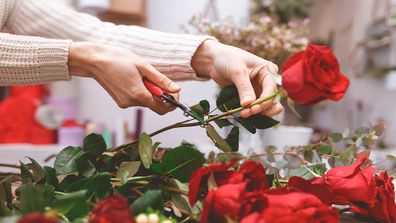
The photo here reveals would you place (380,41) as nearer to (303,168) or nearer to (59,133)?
(59,133)

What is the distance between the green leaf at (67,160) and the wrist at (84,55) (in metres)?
0.10

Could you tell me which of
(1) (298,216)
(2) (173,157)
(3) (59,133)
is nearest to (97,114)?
(3) (59,133)

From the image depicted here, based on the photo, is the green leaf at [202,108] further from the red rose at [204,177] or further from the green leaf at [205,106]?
the red rose at [204,177]

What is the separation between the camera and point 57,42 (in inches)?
18.7

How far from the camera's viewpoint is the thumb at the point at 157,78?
1.52 feet

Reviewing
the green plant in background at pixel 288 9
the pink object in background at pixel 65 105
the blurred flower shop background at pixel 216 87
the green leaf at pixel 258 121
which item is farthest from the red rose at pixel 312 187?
the green plant in background at pixel 288 9

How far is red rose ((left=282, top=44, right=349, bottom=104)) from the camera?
0.36m

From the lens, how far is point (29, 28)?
0.70 m

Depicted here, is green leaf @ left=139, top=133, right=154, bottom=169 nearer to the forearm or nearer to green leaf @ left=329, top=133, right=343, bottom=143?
the forearm

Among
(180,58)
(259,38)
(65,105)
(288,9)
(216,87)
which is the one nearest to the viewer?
(180,58)

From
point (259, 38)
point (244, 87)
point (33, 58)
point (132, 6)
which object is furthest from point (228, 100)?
point (132, 6)

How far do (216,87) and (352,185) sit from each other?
86cm

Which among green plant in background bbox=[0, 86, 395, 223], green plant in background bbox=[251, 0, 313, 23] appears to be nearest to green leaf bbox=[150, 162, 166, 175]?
green plant in background bbox=[0, 86, 395, 223]

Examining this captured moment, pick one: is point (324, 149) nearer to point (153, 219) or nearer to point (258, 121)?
point (258, 121)
